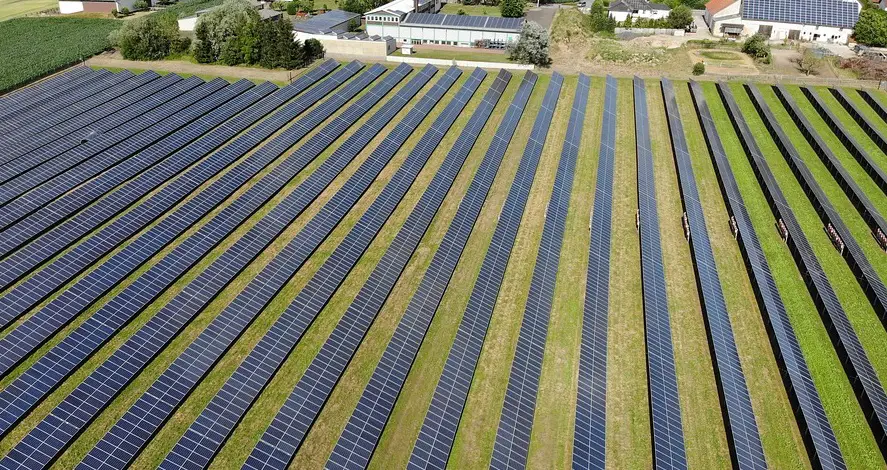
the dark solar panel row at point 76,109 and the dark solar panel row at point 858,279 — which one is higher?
the dark solar panel row at point 76,109

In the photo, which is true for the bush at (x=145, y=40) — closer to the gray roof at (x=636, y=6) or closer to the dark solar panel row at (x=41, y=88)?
the dark solar panel row at (x=41, y=88)

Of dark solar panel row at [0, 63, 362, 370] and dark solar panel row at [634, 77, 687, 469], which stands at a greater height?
dark solar panel row at [0, 63, 362, 370]

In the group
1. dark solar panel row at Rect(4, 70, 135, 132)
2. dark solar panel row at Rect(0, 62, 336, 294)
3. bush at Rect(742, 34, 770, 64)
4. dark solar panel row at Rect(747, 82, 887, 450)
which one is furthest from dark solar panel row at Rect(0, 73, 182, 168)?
bush at Rect(742, 34, 770, 64)

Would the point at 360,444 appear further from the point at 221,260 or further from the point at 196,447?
the point at 221,260

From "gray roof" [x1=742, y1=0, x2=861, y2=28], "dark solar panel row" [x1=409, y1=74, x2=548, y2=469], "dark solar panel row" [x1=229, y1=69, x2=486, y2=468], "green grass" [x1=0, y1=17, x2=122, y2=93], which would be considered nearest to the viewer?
"dark solar panel row" [x1=229, y1=69, x2=486, y2=468]

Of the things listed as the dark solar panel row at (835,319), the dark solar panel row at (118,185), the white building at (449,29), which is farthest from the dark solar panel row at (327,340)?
the white building at (449,29)

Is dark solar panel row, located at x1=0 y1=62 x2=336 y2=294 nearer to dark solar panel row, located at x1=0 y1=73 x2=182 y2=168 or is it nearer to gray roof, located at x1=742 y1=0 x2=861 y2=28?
dark solar panel row, located at x1=0 y1=73 x2=182 y2=168

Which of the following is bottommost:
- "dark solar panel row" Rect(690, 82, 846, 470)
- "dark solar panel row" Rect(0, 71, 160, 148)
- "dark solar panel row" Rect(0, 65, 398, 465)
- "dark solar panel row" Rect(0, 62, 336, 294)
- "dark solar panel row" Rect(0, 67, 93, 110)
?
"dark solar panel row" Rect(690, 82, 846, 470)
